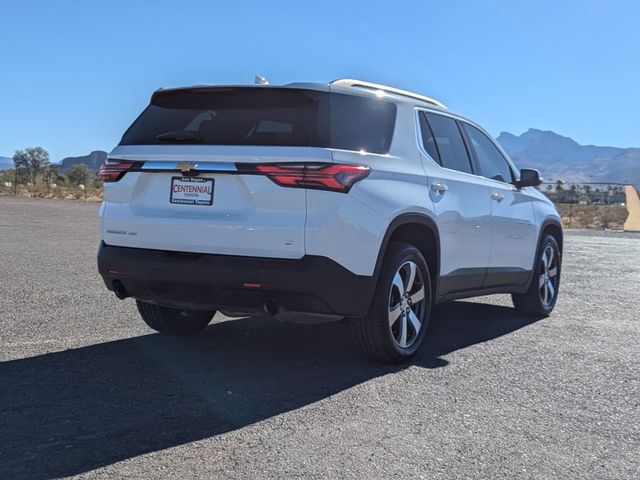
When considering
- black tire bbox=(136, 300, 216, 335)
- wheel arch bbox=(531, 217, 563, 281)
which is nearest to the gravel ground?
black tire bbox=(136, 300, 216, 335)

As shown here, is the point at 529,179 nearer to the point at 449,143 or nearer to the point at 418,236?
the point at 449,143

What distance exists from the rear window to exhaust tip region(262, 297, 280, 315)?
99 cm

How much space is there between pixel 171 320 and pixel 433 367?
2.19 metres

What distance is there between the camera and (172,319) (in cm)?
611

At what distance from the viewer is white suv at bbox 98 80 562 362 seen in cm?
461

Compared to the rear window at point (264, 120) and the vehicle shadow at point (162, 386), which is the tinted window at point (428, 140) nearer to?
the rear window at point (264, 120)

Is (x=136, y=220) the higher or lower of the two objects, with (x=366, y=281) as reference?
higher

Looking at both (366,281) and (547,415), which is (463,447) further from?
(366,281)

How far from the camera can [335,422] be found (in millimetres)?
3941

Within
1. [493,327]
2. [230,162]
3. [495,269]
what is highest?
[230,162]

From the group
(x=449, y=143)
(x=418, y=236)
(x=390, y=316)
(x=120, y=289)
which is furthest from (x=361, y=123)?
(x=120, y=289)

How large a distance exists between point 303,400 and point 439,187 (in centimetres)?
220

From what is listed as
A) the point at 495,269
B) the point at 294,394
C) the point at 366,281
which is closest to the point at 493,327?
the point at 495,269

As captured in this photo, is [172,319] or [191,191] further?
[172,319]
